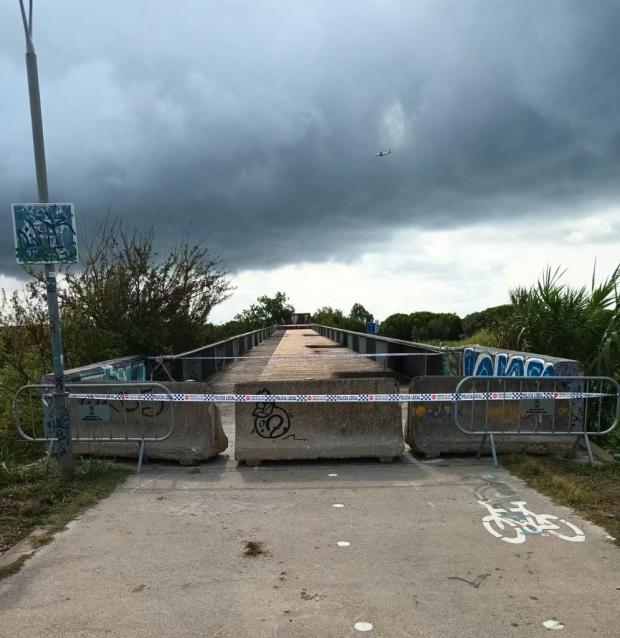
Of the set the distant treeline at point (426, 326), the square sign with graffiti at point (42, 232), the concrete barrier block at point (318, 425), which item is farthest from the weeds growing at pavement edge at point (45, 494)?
the distant treeline at point (426, 326)

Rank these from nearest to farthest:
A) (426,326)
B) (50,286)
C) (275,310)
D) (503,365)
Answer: (50,286)
(503,365)
(426,326)
(275,310)

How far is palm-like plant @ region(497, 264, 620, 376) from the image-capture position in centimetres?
846

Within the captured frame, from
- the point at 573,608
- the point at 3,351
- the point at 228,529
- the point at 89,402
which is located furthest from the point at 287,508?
the point at 3,351

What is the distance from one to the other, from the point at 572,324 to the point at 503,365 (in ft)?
4.25

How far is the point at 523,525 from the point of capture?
473cm

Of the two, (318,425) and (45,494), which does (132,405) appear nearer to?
(45,494)

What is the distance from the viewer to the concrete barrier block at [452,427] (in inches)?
272

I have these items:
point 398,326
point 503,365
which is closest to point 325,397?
point 503,365

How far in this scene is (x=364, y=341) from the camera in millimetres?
24188

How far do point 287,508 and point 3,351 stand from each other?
6515mm

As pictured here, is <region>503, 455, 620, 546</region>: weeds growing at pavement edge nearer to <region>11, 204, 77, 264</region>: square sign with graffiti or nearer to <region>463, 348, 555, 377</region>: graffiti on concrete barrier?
<region>463, 348, 555, 377</region>: graffiti on concrete barrier

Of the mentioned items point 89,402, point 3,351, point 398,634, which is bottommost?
point 398,634

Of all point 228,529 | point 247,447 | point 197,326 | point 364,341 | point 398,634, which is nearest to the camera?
point 398,634

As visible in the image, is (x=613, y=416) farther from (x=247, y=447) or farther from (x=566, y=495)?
(x=247, y=447)
